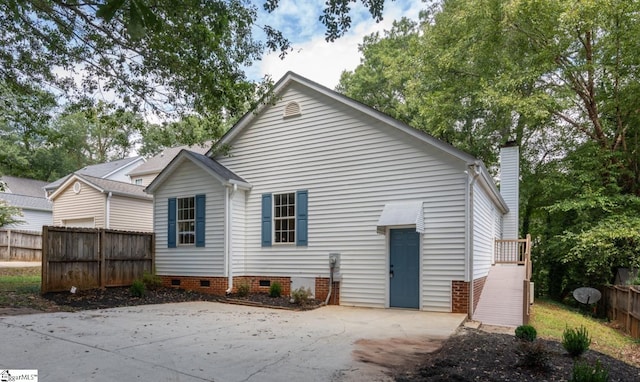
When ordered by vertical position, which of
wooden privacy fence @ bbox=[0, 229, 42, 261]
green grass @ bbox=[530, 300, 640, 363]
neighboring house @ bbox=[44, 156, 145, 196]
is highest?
neighboring house @ bbox=[44, 156, 145, 196]

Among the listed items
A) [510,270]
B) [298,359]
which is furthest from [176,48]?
[510,270]

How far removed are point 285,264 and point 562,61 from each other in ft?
43.9

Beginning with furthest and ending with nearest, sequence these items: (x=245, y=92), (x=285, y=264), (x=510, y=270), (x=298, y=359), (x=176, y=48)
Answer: (x=510, y=270) → (x=285, y=264) → (x=245, y=92) → (x=176, y=48) → (x=298, y=359)

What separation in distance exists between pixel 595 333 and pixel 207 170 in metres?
12.2

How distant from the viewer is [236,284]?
1226cm

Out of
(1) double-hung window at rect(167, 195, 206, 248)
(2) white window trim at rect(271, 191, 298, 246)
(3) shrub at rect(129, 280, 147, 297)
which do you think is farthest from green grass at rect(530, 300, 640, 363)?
(3) shrub at rect(129, 280, 147, 297)

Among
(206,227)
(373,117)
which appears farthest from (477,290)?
(206,227)

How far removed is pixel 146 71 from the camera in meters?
8.41

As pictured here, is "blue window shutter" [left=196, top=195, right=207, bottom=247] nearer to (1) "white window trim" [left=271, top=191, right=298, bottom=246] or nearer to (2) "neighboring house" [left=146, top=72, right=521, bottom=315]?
(2) "neighboring house" [left=146, top=72, right=521, bottom=315]

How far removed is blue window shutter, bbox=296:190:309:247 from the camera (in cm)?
1170

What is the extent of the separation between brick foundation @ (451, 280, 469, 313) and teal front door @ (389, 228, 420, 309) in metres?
0.86

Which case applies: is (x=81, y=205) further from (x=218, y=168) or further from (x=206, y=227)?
(x=218, y=168)

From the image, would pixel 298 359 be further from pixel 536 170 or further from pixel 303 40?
pixel 536 170

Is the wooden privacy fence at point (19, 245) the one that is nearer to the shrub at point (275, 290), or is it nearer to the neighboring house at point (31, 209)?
the neighboring house at point (31, 209)
